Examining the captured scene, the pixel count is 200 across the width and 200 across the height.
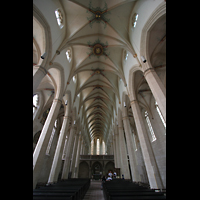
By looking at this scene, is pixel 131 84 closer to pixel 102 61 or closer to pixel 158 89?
pixel 158 89

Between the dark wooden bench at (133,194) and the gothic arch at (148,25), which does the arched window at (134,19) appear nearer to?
the gothic arch at (148,25)

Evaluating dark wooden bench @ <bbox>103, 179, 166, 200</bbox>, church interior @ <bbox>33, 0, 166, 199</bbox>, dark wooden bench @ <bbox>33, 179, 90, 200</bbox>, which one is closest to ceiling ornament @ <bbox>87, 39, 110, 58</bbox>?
church interior @ <bbox>33, 0, 166, 199</bbox>

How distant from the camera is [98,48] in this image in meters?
13.7

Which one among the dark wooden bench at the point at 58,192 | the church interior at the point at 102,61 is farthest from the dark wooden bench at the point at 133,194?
the church interior at the point at 102,61

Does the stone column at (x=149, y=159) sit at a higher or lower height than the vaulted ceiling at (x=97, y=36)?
lower

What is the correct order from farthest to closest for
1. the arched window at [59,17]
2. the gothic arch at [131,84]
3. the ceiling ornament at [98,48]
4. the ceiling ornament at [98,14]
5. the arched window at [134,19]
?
1. the ceiling ornament at [98,48]
2. the gothic arch at [131,84]
3. the ceiling ornament at [98,14]
4. the arched window at [134,19]
5. the arched window at [59,17]

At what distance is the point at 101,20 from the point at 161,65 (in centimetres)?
737

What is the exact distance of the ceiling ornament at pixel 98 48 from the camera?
1323cm

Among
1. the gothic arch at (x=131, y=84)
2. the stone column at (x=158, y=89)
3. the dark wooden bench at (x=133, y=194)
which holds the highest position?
the gothic arch at (x=131, y=84)

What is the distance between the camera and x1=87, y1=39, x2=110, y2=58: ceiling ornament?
1323cm

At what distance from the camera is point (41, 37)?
9.04 metres

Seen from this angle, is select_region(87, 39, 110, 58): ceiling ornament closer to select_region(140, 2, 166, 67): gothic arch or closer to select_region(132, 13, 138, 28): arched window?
select_region(132, 13, 138, 28): arched window

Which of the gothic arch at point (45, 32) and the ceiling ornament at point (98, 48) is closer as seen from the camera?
the gothic arch at point (45, 32)
